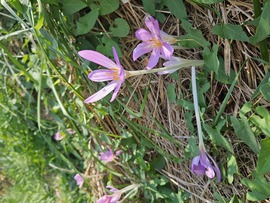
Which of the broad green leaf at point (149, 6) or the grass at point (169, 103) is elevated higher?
the broad green leaf at point (149, 6)

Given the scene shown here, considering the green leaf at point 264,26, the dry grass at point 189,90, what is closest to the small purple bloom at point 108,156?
the dry grass at point 189,90

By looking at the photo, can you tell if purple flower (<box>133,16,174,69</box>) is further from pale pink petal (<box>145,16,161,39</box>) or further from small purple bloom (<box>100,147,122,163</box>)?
small purple bloom (<box>100,147,122,163</box>)

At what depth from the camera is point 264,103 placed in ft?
2.51

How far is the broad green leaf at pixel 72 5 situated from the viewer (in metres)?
0.87

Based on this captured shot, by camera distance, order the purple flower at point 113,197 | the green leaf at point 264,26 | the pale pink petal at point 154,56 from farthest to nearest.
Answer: the purple flower at point 113,197 → the pale pink petal at point 154,56 → the green leaf at point 264,26

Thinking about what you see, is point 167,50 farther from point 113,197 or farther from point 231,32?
point 113,197

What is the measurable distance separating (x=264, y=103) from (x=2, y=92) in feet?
2.70

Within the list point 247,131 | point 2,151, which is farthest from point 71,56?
point 2,151

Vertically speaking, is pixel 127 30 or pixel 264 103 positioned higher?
pixel 127 30

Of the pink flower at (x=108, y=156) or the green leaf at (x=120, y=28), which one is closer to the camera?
the green leaf at (x=120, y=28)

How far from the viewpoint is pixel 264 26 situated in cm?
68

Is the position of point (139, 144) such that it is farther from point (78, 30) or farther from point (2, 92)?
point (2, 92)

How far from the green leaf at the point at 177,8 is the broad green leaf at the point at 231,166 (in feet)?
0.83

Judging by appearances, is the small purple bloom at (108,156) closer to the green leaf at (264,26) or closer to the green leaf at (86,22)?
the green leaf at (86,22)
